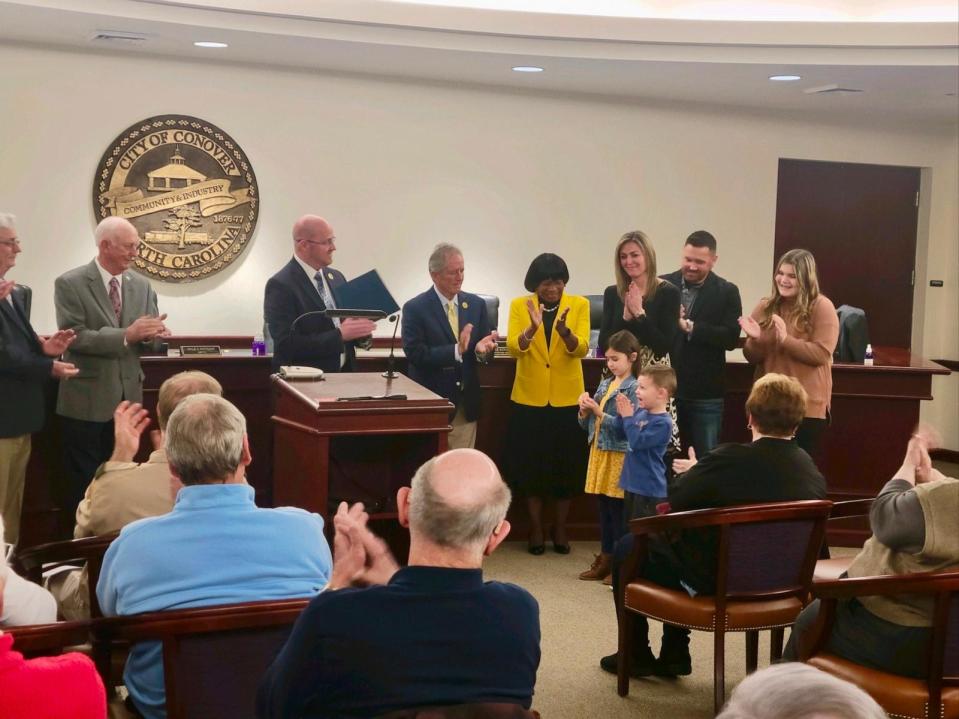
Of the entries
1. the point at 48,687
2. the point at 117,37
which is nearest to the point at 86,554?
the point at 48,687

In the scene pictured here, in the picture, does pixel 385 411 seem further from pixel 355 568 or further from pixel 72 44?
pixel 72 44

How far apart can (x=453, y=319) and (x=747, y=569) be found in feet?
8.70

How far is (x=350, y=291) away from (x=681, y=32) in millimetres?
2885

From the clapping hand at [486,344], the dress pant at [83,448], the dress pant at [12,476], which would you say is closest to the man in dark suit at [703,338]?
the clapping hand at [486,344]

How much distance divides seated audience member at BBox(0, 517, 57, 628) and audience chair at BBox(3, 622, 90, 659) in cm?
28

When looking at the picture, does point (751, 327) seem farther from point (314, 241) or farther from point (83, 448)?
point (83, 448)

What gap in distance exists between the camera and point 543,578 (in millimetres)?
5789

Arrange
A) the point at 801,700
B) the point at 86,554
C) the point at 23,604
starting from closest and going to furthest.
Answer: the point at 801,700 < the point at 23,604 < the point at 86,554

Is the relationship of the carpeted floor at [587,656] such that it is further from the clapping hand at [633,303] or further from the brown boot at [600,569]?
the clapping hand at [633,303]

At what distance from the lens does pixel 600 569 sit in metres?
5.79

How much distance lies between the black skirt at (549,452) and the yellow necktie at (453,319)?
52cm

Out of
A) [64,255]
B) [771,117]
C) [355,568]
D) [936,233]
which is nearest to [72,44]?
[64,255]

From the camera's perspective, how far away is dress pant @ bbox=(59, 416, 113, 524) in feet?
17.6

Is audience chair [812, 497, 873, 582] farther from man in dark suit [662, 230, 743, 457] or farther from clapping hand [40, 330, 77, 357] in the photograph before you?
clapping hand [40, 330, 77, 357]
